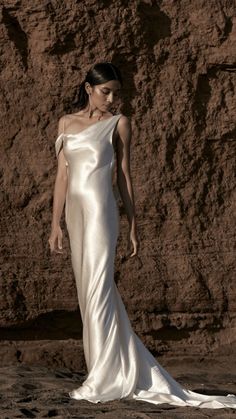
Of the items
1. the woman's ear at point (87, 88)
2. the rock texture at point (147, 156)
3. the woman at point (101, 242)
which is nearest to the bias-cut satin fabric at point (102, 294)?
the woman at point (101, 242)

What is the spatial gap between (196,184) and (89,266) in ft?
8.54

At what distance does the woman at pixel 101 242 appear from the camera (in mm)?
7879

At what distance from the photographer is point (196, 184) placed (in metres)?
10.4

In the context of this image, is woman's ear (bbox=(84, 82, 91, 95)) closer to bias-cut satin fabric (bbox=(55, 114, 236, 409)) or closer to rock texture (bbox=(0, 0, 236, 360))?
bias-cut satin fabric (bbox=(55, 114, 236, 409))

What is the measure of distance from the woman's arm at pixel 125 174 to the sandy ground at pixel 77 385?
112cm

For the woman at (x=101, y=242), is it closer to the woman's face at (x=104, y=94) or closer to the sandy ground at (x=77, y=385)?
the woman's face at (x=104, y=94)

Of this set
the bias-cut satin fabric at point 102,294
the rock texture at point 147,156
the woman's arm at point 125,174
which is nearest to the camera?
the bias-cut satin fabric at point 102,294

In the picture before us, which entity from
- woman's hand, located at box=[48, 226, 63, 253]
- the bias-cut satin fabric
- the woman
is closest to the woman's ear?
the woman

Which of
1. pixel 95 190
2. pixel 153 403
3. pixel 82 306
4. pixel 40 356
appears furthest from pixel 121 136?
pixel 40 356

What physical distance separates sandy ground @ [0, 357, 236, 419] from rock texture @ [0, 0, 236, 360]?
301 millimetres

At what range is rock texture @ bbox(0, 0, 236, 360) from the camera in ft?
33.3

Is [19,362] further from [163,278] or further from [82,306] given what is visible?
[82,306]

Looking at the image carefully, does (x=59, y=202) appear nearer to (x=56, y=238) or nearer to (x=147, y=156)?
(x=56, y=238)

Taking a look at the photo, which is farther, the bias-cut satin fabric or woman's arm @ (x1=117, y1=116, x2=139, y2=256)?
woman's arm @ (x1=117, y1=116, x2=139, y2=256)
